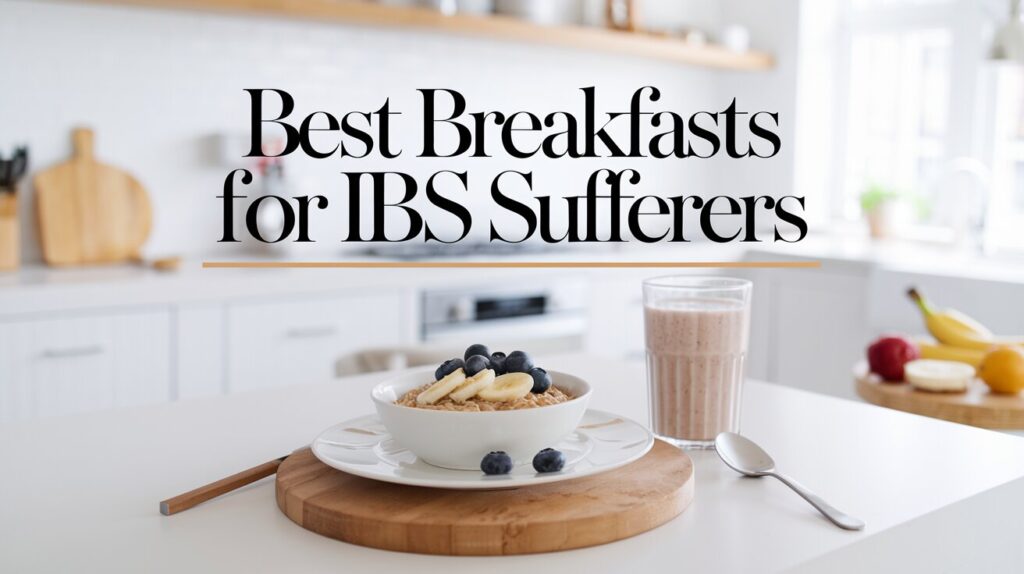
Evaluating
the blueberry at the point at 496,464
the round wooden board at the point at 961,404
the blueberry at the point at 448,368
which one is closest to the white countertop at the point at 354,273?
the round wooden board at the point at 961,404

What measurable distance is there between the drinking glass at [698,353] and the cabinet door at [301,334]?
1789mm

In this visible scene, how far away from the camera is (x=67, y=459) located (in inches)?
45.0

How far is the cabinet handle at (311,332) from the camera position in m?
3.04

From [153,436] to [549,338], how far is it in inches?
95.1

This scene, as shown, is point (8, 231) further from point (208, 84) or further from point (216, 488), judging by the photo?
point (216, 488)

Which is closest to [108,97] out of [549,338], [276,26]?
[276,26]

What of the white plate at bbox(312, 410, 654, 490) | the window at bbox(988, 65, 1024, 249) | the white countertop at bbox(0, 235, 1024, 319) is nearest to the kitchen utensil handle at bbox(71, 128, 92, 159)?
the white countertop at bbox(0, 235, 1024, 319)

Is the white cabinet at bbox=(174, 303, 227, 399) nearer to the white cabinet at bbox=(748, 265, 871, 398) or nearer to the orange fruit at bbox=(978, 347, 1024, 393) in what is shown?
the orange fruit at bbox=(978, 347, 1024, 393)

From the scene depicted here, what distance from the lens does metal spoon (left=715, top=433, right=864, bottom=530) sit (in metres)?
0.95

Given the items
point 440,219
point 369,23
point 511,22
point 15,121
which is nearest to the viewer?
point 15,121

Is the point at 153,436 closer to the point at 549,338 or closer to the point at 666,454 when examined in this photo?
the point at 666,454

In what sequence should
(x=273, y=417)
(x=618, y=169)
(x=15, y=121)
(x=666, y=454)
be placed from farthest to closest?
1. (x=618, y=169)
2. (x=15, y=121)
3. (x=273, y=417)
4. (x=666, y=454)

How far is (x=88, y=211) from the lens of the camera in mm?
3178

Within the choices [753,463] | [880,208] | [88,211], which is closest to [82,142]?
[88,211]
